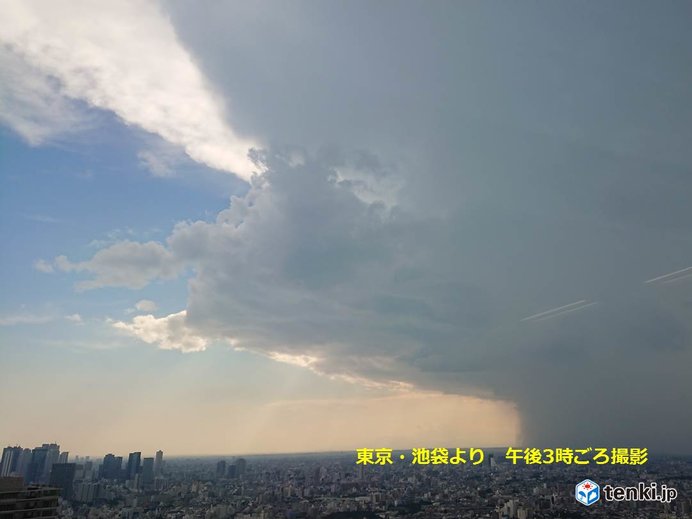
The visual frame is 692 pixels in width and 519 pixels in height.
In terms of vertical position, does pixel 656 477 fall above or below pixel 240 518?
above

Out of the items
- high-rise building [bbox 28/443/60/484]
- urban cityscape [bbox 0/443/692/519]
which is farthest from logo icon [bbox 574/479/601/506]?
high-rise building [bbox 28/443/60/484]

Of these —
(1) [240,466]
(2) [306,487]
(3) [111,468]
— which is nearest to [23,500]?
(3) [111,468]

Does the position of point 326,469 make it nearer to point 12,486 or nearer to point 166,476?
point 166,476

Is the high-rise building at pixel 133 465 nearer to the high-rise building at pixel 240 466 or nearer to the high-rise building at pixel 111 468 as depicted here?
the high-rise building at pixel 111 468

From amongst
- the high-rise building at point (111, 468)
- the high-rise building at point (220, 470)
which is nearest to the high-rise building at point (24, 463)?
the high-rise building at point (111, 468)

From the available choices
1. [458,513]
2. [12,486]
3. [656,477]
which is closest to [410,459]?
[458,513]

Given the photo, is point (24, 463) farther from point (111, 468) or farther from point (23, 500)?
point (23, 500)
